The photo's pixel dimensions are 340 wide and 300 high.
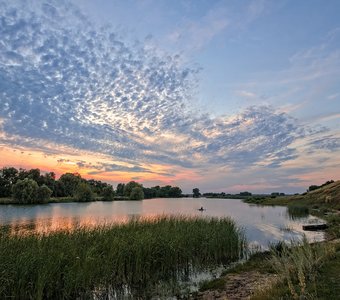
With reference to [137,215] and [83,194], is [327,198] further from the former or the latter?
[83,194]

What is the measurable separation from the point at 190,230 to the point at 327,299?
12.3 m

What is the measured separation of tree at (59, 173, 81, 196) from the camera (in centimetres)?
13634

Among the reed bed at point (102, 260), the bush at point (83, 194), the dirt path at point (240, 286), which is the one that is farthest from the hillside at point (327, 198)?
Result: the bush at point (83, 194)

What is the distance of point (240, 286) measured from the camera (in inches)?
514

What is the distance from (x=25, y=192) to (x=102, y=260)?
91.9m

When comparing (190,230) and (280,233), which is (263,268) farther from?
(280,233)

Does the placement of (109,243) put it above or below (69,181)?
below

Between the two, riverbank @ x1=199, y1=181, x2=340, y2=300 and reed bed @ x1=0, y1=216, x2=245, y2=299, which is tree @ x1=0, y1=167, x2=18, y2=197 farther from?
riverbank @ x1=199, y1=181, x2=340, y2=300

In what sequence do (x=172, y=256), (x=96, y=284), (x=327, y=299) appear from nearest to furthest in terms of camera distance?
(x=327, y=299)
(x=96, y=284)
(x=172, y=256)

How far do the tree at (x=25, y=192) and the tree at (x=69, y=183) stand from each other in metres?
38.5

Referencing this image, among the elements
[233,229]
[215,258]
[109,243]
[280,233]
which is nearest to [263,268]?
[215,258]

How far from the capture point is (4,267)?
9922 mm

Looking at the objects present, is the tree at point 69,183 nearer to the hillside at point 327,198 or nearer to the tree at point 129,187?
the tree at point 129,187

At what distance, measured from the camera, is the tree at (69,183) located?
13634 cm
